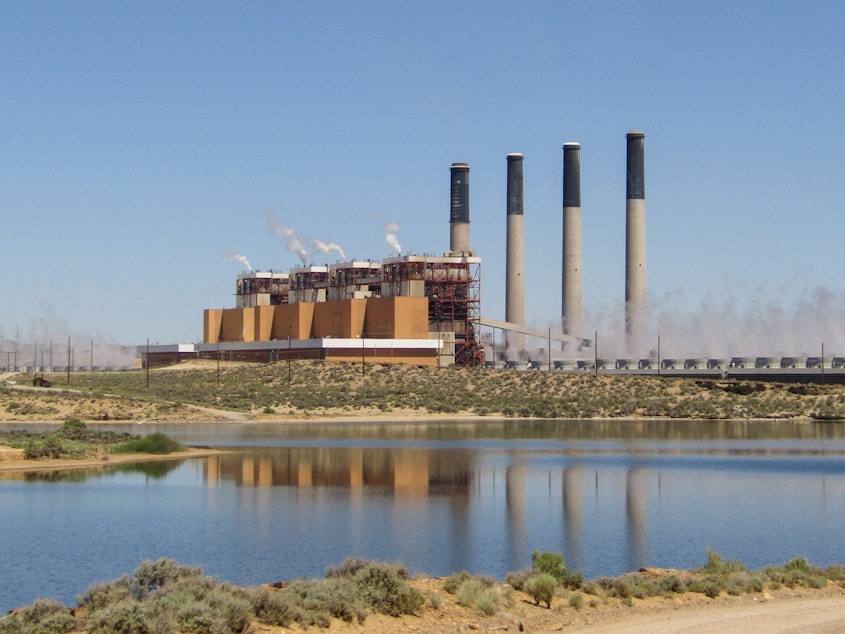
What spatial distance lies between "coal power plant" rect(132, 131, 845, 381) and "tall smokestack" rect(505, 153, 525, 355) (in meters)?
0.10

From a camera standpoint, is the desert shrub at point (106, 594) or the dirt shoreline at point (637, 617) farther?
the desert shrub at point (106, 594)

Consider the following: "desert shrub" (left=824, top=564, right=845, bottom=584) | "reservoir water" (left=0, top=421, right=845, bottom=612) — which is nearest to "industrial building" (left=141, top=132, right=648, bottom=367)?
"reservoir water" (left=0, top=421, right=845, bottom=612)

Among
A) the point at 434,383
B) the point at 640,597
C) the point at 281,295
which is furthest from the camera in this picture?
the point at 281,295

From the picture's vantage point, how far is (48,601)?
17.8 meters

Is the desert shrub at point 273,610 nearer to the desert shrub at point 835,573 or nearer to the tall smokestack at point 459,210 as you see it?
the desert shrub at point 835,573

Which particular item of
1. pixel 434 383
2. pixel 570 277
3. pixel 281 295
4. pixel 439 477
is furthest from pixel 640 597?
pixel 281 295

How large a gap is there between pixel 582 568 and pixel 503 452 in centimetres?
3041

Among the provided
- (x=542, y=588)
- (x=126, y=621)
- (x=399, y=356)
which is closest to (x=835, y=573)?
(x=542, y=588)

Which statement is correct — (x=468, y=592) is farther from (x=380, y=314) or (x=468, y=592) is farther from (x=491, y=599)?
(x=380, y=314)

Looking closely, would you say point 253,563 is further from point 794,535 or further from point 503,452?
point 503,452

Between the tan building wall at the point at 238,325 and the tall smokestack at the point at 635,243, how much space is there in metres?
37.0

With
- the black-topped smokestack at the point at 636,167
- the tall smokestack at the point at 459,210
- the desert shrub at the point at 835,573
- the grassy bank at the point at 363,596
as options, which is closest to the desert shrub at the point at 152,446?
the grassy bank at the point at 363,596

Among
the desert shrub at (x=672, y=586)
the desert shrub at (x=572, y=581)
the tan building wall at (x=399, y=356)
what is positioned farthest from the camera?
the tan building wall at (x=399, y=356)

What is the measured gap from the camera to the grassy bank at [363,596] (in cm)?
1673
